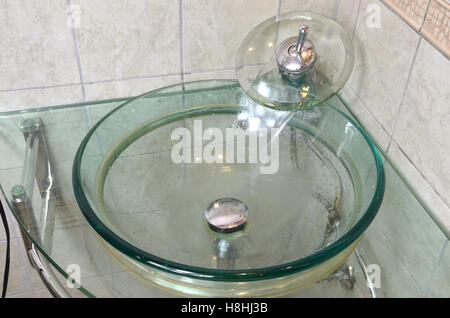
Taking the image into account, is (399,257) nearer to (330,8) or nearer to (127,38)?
(330,8)

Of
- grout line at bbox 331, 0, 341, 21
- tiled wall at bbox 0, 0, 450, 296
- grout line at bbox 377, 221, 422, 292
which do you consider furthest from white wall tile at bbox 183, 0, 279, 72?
grout line at bbox 377, 221, 422, 292

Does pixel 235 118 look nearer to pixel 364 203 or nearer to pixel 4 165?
pixel 364 203

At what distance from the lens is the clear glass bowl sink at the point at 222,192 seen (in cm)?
73

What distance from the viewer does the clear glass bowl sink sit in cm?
73

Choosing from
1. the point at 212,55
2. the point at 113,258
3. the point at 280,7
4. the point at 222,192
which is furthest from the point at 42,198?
the point at 280,7

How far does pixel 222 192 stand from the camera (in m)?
0.93

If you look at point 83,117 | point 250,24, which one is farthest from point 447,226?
point 83,117

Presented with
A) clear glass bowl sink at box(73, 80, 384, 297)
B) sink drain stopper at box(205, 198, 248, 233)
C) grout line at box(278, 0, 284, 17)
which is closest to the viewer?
clear glass bowl sink at box(73, 80, 384, 297)

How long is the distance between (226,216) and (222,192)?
85 millimetres

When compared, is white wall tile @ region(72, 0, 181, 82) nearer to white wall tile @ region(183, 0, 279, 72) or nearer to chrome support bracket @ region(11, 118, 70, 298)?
white wall tile @ region(183, 0, 279, 72)

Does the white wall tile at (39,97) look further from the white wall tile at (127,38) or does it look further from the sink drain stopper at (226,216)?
the sink drain stopper at (226,216)

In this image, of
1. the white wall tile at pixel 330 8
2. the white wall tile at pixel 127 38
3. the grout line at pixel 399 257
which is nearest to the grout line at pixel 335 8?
the white wall tile at pixel 330 8

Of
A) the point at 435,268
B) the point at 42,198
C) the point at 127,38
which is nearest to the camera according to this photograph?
the point at 435,268

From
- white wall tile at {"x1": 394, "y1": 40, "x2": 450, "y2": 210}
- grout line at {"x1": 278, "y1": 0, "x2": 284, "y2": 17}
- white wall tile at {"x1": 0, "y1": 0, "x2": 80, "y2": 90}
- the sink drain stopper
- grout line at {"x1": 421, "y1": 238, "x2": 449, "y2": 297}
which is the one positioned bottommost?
grout line at {"x1": 421, "y1": 238, "x2": 449, "y2": 297}
